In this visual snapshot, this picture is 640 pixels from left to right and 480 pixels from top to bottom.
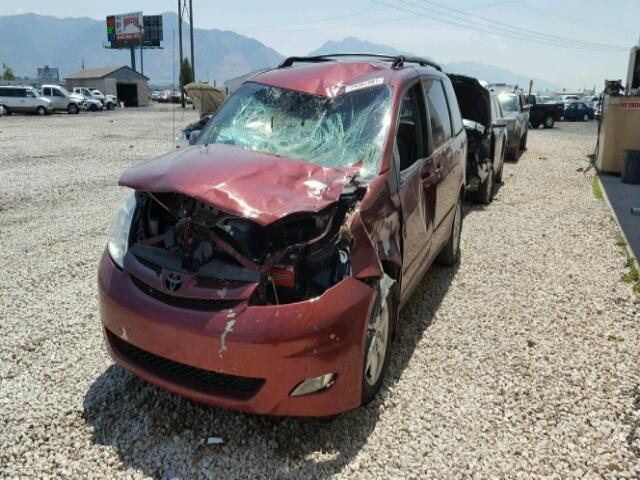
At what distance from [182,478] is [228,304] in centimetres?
86

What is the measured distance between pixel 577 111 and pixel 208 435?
1499 inches

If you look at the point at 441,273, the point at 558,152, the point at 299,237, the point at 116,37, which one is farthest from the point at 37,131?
the point at 116,37

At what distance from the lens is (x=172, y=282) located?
109 inches

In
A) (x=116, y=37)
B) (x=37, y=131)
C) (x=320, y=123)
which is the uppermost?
(x=116, y=37)

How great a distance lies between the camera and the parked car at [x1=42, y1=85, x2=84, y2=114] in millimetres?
39500

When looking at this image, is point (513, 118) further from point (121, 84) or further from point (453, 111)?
point (121, 84)

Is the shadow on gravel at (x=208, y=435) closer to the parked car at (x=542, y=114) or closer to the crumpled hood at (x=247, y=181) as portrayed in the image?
the crumpled hood at (x=247, y=181)

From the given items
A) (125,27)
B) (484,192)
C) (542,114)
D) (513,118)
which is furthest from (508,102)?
(125,27)

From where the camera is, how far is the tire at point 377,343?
2973 mm

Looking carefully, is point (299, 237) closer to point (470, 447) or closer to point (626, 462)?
point (470, 447)

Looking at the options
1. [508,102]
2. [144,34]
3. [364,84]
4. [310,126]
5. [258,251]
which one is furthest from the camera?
[144,34]

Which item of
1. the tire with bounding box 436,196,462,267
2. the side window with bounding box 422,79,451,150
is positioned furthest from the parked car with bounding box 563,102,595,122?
the side window with bounding box 422,79,451,150

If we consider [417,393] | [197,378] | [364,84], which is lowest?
[417,393]

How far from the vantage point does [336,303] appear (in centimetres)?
269
